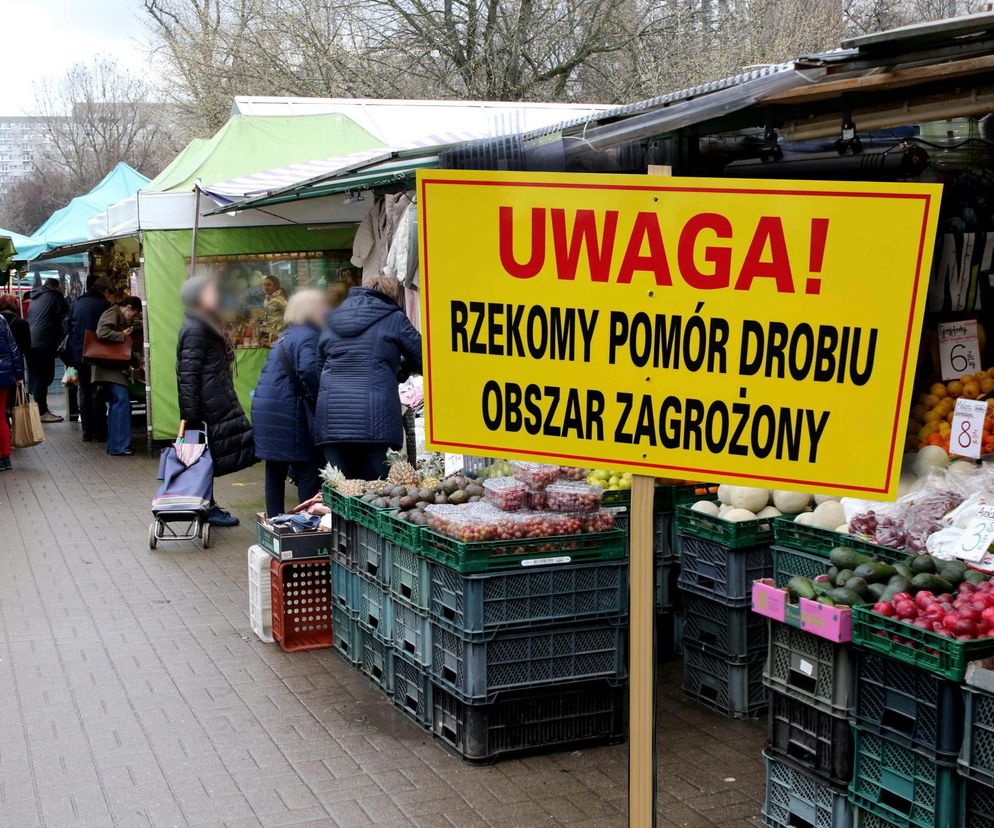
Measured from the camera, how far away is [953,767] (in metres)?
3.61

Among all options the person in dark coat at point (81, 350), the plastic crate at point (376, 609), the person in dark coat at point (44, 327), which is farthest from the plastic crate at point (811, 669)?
the person in dark coat at point (44, 327)

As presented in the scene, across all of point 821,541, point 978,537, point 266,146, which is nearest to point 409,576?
point 821,541

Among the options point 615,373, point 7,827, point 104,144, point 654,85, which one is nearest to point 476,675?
point 7,827

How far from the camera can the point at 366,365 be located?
7.68 m

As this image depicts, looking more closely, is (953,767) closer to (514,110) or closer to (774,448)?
(774,448)

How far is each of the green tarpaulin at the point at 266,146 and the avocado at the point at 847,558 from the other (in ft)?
32.3

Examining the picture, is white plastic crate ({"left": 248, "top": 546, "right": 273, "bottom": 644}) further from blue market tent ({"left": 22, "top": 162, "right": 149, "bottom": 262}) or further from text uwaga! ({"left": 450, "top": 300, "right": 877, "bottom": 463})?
blue market tent ({"left": 22, "top": 162, "right": 149, "bottom": 262})

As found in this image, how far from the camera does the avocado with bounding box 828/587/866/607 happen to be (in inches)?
159

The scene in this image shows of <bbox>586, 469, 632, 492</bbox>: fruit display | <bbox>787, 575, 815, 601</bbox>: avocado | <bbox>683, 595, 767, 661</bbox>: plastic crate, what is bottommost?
<bbox>683, 595, 767, 661</bbox>: plastic crate

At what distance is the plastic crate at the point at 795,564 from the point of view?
4.75 m

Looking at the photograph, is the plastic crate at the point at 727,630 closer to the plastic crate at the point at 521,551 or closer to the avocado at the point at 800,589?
the plastic crate at the point at 521,551

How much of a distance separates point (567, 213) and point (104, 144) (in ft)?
203

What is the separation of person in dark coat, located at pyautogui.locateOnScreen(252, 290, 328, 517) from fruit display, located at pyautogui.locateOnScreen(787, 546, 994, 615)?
198 inches

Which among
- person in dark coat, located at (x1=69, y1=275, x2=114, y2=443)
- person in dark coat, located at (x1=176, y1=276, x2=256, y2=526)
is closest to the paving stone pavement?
person in dark coat, located at (x1=176, y1=276, x2=256, y2=526)
